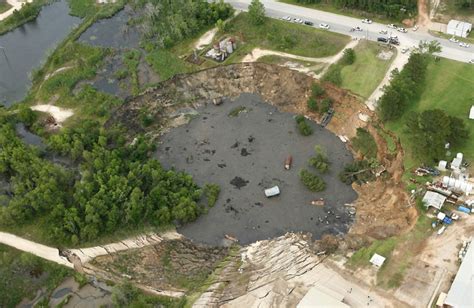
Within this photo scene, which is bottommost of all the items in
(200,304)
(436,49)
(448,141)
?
(200,304)

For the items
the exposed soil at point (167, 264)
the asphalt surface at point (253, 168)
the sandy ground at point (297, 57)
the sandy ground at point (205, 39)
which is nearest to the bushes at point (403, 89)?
the asphalt surface at point (253, 168)

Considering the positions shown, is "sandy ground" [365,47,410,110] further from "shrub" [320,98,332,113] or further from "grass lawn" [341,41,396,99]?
"shrub" [320,98,332,113]

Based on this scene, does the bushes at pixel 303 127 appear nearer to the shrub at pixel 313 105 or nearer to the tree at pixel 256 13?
the shrub at pixel 313 105

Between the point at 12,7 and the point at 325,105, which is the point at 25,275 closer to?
the point at 325,105

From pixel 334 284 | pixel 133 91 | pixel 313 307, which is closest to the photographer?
pixel 313 307

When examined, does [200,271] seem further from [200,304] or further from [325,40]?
[325,40]

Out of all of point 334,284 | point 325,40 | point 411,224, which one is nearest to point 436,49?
point 325,40
